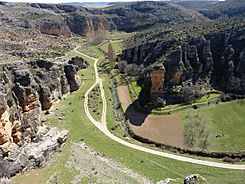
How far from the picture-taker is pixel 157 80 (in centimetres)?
8725

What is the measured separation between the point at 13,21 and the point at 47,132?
11680 centimetres

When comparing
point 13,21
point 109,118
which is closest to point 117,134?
point 109,118

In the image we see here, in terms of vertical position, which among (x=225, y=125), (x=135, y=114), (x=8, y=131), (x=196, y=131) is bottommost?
(x=135, y=114)

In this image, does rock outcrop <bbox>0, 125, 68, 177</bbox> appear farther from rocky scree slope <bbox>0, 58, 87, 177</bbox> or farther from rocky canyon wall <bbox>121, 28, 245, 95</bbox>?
rocky canyon wall <bbox>121, 28, 245, 95</bbox>

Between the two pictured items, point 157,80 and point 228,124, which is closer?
point 228,124

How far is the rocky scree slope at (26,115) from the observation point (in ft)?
193

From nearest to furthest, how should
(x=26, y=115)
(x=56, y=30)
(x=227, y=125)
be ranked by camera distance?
(x=26, y=115) → (x=227, y=125) → (x=56, y=30)

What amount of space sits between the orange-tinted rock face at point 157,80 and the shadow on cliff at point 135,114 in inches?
239

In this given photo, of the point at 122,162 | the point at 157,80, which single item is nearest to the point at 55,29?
the point at 157,80

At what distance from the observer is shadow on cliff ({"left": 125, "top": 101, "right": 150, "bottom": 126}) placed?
259 feet

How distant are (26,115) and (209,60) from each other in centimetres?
5738

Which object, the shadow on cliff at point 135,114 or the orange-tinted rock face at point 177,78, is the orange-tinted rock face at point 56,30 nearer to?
the orange-tinted rock face at point 177,78

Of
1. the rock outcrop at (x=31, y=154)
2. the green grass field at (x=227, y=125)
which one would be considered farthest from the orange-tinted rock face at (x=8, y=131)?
the green grass field at (x=227, y=125)

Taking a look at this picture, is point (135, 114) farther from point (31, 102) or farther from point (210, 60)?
point (210, 60)
